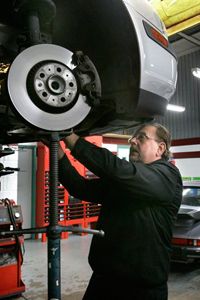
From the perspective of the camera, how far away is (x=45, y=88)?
109 cm

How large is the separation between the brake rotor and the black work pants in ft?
2.83

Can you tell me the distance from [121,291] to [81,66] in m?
1.06

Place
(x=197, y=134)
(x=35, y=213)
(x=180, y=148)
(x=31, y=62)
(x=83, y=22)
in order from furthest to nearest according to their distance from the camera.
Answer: (x=197, y=134), (x=180, y=148), (x=35, y=213), (x=83, y=22), (x=31, y=62)

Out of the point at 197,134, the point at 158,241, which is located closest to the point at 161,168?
the point at 158,241

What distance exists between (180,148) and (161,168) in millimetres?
8171

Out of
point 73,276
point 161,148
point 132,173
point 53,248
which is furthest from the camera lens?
point 73,276

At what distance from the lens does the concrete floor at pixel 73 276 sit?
11.0 feet

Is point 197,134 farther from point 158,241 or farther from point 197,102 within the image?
point 158,241

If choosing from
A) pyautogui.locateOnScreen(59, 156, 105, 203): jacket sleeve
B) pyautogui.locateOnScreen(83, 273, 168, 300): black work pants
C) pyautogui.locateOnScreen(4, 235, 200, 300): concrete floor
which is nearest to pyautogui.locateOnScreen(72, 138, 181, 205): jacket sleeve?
pyautogui.locateOnScreen(59, 156, 105, 203): jacket sleeve

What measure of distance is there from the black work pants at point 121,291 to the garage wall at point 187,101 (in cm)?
999

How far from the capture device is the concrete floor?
336 cm

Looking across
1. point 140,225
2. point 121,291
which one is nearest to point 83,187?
point 140,225

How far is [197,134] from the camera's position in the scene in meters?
11.0

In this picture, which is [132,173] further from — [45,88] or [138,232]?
[45,88]
